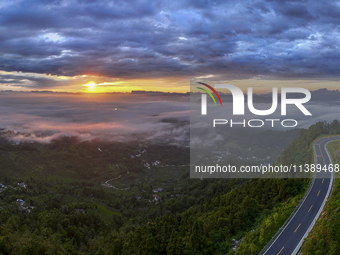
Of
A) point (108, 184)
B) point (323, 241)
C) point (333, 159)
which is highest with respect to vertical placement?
point (333, 159)

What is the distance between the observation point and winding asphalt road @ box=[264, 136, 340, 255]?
28.0 m

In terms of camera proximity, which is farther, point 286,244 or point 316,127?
point 316,127

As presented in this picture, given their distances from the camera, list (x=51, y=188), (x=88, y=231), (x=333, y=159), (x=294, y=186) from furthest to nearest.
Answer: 1. (x=51, y=188)
2. (x=88, y=231)
3. (x=333, y=159)
4. (x=294, y=186)

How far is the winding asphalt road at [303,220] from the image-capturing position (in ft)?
92.0

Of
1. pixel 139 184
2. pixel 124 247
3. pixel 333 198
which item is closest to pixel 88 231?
pixel 124 247

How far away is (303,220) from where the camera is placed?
32.2 meters

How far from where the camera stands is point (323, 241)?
24.9 m

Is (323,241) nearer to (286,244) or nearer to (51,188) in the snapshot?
(286,244)

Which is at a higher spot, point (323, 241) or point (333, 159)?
point (333, 159)

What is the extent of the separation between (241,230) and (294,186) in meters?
14.5

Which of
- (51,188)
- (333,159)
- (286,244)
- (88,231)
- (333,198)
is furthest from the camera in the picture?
(51,188)

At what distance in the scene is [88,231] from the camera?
3310 inches

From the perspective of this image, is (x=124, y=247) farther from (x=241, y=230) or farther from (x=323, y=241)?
(x=323, y=241)

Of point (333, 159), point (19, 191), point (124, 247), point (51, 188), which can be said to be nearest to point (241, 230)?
point (124, 247)
